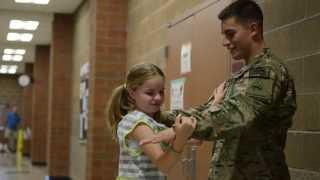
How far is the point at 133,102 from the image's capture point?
8.05 feet

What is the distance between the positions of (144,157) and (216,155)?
30 centimetres

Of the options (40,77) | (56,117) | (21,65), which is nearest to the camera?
(56,117)

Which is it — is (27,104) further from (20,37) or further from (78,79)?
(78,79)

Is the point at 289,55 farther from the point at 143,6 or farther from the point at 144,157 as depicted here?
the point at 143,6

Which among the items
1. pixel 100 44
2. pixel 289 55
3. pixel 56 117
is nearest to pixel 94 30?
pixel 100 44

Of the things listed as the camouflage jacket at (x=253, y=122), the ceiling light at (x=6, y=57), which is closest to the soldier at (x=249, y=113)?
the camouflage jacket at (x=253, y=122)

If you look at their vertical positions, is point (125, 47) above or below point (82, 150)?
above

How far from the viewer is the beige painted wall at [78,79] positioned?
9.67m

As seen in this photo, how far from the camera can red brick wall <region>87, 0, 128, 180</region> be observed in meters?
7.68

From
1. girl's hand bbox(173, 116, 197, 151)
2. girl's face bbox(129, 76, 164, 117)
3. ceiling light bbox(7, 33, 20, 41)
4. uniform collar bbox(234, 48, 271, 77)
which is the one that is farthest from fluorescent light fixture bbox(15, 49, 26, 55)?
girl's hand bbox(173, 116, 197, 151)

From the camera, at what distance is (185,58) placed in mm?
4629

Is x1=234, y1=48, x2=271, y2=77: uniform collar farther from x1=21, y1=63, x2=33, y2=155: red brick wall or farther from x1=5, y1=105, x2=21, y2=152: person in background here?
x1=5, y1=105, x2=21, y2=152: person in background

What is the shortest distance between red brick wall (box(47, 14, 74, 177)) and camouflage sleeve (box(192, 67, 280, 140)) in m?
10.0

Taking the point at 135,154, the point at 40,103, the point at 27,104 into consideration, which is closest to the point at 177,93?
the point at 135,154
